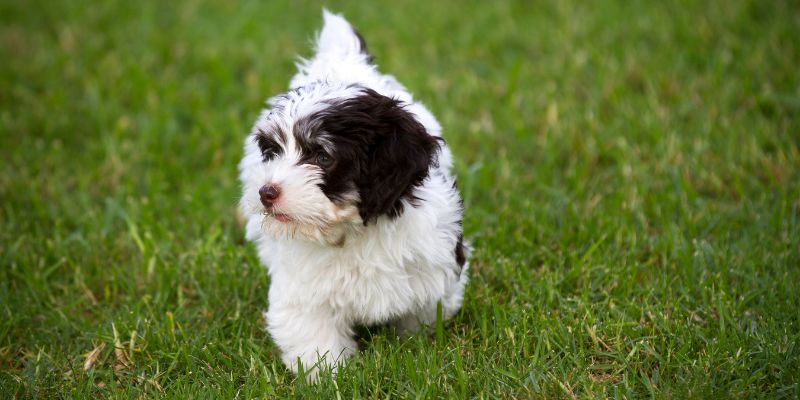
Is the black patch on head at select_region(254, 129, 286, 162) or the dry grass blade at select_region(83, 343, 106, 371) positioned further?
the dry grass blade at select_region(83, 343, 106, 371)

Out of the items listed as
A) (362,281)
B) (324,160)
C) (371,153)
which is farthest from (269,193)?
(362,281)

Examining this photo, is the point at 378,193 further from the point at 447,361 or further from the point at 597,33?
the point at 597,33

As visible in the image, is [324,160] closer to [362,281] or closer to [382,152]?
[382,152]

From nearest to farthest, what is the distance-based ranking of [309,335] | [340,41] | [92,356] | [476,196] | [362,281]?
[362,281] → [309,335] → [92,356] → [340,41] → [476,196]

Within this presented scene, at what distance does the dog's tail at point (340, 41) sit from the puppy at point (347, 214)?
19 cm

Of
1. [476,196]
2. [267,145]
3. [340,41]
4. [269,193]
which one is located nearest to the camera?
[269,193]

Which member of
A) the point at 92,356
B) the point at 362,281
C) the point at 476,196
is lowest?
the point at 476,196

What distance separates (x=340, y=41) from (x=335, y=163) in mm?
1069

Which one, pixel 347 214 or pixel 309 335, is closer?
pixel 347 214

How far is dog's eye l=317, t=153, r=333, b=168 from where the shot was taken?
9.46ft

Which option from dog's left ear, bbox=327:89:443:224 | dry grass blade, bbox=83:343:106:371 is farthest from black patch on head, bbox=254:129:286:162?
dry grass blade, bbox=83:343:106:371

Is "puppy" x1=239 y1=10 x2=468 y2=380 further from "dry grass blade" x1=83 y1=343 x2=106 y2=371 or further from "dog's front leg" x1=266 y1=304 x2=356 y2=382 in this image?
"dry grass blade" x1=83 y1=343 x2=106 y2=371

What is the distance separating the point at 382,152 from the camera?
2.92m

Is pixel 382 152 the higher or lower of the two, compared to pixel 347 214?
higher
